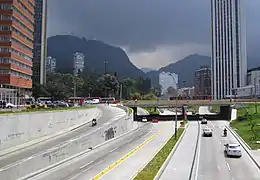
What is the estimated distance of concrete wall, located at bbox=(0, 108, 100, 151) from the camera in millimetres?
35094

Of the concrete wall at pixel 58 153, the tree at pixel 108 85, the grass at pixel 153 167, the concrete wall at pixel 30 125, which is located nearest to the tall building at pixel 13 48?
the concrete wall at pixel 30 125

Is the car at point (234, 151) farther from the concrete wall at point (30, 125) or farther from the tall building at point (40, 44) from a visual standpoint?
the tall building at point (40, 44)

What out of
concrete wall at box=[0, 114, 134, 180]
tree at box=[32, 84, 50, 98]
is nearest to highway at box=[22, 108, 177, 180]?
concrete wall at box=[0, 114, 134, 180]

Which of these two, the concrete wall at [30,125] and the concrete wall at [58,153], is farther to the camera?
the concrete wall at [30,125]

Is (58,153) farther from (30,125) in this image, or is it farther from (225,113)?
(225,113)

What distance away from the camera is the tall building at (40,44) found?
510ft

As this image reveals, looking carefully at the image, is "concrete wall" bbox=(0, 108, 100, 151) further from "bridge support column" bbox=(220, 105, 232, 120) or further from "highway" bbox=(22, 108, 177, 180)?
"bridge support column" bbox=(220, 105, 232, 120)

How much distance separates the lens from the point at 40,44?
166 m

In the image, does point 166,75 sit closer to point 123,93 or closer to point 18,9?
point 18,9

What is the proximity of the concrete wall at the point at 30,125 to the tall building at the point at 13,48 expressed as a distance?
26.1 meters

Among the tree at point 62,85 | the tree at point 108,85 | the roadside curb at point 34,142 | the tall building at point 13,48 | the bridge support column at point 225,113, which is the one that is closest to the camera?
the roadside curb at point 34,142

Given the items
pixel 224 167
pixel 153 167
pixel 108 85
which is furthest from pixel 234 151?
pixel 108 85

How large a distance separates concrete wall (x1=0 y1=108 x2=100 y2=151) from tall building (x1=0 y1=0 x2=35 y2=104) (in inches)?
1026

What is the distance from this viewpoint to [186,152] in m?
41.1
